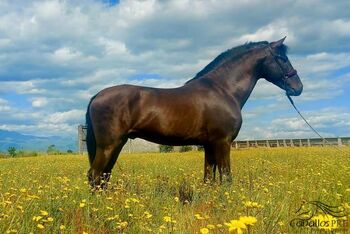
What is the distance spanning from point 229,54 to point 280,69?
1066 millimetres

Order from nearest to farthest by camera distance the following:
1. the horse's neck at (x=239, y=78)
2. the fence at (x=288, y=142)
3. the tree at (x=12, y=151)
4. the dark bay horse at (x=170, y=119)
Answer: the dark bay horse at (x=170, y=119), the horse's neck at (x=239, y=78), the tree at (x=12, y=151), the fence at (x=288, y=142)

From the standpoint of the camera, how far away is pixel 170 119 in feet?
22.3

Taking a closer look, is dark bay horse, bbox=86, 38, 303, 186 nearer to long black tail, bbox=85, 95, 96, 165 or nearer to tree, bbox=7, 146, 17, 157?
long black tail, bbox=85, 95, 96, 165

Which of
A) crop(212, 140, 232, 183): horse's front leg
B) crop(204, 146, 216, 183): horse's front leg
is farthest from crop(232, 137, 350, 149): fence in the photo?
crop(212, 140, 232, 183): horse's front leg

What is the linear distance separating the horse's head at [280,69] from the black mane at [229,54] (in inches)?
4.7

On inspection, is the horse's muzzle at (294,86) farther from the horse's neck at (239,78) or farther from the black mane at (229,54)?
the horse's neck at (239,78)

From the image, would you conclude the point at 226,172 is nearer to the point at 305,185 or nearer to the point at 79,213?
the point at 305,185

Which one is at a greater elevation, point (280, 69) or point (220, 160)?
point (280, 69)

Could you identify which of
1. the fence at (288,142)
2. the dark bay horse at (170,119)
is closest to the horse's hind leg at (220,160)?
the dark bay horse at (170,119)

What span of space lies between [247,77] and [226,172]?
81.4 inches

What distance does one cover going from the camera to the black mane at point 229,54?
7721 millimetres

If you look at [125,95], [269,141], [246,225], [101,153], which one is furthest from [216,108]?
[269,141]

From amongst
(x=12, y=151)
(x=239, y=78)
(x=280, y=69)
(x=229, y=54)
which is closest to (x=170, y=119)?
(x=239, y=78)

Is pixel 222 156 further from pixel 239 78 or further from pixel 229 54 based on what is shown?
pixel 229 54
